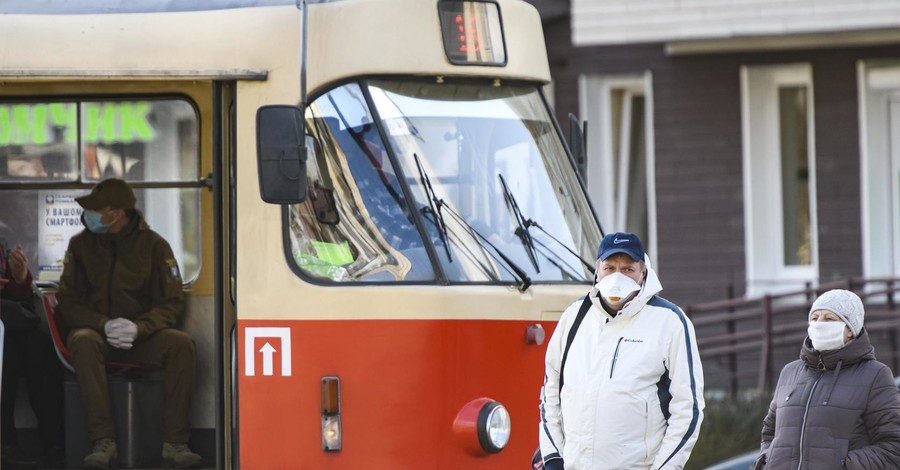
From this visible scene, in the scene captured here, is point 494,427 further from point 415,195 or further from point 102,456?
point 102,456

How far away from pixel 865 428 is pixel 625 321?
126 centimetres

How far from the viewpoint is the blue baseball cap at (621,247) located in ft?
20.0

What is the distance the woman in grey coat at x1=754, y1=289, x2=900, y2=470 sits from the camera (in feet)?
21.8

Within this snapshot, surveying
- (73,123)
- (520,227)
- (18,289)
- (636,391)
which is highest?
(73,123)

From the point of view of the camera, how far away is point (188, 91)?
8.20 meters

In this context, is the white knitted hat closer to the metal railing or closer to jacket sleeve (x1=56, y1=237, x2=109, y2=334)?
jacket sleeve (x1=56, y1=237, x2=109, y2=334)

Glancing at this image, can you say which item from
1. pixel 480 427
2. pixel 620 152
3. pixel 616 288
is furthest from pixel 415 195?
pixel 620 152

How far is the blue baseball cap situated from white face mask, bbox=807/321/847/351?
102 cm

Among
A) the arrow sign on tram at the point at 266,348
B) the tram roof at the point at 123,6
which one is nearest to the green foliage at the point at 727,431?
the arrow sign on tram at the point at 266,348

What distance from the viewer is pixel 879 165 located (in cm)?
1647

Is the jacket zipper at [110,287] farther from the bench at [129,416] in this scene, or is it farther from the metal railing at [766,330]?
the metal railing at [766,330]

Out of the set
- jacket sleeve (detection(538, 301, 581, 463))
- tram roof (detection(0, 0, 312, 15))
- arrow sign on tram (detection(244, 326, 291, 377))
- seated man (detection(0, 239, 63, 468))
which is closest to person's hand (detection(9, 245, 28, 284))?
seated man (detection(0, 239, 63, 468))

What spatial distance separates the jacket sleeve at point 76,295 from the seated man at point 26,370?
0.20 meters

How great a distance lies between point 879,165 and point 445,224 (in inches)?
394
